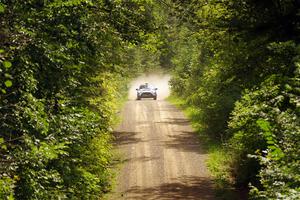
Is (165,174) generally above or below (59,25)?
below

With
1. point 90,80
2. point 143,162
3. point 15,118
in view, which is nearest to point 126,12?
point 90,80

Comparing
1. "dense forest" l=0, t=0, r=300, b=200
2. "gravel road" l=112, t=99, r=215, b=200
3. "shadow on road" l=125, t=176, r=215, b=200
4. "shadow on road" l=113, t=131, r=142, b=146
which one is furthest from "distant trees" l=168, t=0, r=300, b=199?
"shadow on road" l=113, t=131, r=142, b=146

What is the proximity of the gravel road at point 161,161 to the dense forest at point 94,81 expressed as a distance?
120 cm

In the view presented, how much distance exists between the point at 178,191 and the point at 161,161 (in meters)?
A: 4.12

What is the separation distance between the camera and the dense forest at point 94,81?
7.45 metres

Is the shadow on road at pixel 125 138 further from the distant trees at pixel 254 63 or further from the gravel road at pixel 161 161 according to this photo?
the distant trees at pixel 254 63

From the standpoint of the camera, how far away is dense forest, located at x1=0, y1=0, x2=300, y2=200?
24.5 feet

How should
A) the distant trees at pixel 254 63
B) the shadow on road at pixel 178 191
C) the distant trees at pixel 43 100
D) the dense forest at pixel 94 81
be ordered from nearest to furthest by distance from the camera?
the dense forest at pixel 94 81, the distant trees at pixel 43 100, the distant trees at pixel 254 63, the shadow on road at pixel 178 191

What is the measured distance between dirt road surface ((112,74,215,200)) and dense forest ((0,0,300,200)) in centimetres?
123

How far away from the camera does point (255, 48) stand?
45.4 feet

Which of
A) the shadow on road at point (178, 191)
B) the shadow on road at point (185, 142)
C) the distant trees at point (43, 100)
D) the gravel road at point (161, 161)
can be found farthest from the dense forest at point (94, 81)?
the shadow on road at point (185, 142)

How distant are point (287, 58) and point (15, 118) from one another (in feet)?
24.0

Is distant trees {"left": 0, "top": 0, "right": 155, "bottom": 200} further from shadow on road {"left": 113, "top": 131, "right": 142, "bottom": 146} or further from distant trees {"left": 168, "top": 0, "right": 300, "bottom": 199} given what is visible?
shadow on road {"left": 113, "top": 131, "right": 142, "bottom": 146}

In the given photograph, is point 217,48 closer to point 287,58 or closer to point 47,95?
point 287,58
